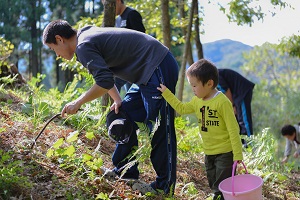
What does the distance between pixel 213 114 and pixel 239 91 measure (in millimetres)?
3677

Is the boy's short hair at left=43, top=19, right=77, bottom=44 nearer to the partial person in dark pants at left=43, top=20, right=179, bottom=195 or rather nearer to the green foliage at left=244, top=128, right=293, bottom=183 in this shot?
the partial person in dark pants at left=43, top=20, right=179, bottom=195

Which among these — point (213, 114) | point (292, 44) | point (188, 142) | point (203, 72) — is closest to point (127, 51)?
point (203, 72)

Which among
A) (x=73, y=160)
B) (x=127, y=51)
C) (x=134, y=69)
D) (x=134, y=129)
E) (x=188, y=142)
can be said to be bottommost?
(x=188, y=142)

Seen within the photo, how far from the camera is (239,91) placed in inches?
301

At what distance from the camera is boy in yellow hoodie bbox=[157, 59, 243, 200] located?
4.01 m

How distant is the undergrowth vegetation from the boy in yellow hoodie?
1.53 feet

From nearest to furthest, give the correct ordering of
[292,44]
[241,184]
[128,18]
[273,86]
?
[241,184] → [128,18] → [292,44] → [273,86]

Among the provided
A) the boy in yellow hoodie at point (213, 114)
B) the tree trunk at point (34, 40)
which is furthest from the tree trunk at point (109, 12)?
the tree trunk at point (34, 40)

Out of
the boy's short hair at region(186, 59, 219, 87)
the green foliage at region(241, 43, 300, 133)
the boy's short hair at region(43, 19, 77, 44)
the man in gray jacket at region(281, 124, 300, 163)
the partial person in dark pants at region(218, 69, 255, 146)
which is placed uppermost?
the boy's short hair at region(43, 19, 77, 44)

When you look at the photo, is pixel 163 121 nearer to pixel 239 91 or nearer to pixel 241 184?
pixel 241 184

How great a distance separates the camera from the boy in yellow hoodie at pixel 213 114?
401cm

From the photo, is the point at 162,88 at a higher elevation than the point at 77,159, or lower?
higher

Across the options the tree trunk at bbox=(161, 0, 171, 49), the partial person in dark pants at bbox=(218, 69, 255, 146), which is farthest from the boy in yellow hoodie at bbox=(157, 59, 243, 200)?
the tree trunk at bbox=(161, 0, 171, 49)

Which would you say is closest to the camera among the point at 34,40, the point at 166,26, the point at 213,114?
the point at 213,114
